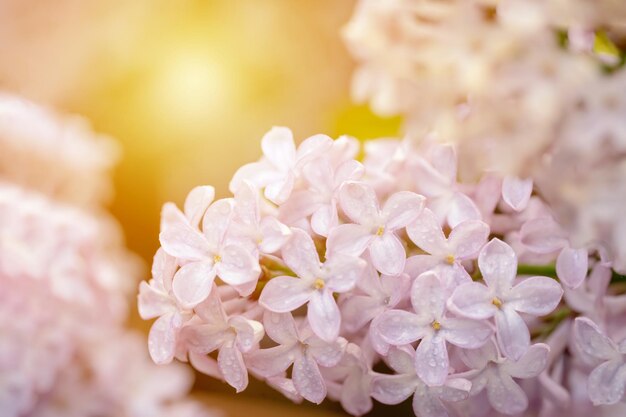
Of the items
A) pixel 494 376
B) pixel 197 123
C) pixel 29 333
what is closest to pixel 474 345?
pixel 494 376

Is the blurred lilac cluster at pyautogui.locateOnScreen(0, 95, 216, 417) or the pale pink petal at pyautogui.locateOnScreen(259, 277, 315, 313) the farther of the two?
the blurred lilac cluster at pyautogui.locateOnScreen(0, 95, 216, 417)

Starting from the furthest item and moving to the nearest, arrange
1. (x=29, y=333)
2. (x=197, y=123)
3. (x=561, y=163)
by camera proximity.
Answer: (x=197, y=123) → (x=29, y=333) → (x=561, y=163)

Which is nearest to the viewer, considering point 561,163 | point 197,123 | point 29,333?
point 561,163

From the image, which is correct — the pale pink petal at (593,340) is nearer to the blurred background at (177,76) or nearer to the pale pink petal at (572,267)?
the pale pink petal at (572,267)

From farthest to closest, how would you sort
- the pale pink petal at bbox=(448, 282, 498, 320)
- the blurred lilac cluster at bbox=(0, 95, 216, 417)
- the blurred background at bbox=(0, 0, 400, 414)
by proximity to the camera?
1. the blurred background at bbox=(0, 0, 400, 414)
2. the blurred lilac cluster at bbox=(0, 95, 216, 417)
3. the pale pink petal at bbox=(448, 282, 498, 320)

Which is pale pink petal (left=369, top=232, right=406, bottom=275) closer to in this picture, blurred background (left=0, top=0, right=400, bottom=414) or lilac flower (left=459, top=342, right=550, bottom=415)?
lilac flower (left=459, top=342, right=550, bottom=415)

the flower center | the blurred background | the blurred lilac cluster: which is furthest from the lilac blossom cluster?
the blurred background

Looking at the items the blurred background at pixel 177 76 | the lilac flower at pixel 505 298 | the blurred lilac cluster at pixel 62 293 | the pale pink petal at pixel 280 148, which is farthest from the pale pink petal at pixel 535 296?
the blurred background at pixel 177 76

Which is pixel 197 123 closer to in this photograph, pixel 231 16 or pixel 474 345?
pixel 231 16
